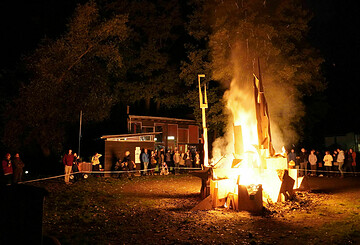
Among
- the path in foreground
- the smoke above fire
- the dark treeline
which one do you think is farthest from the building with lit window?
the path in foreground

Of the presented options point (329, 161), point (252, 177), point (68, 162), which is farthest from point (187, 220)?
point (329, 161)

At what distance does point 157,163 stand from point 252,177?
12769 millimetres

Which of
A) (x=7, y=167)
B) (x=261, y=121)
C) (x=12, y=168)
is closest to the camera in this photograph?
(x=261, y=121)

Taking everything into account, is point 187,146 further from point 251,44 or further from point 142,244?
point 142,244

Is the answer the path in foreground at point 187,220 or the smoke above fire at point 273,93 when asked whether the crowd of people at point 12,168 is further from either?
the smoke above fire at point 273,93

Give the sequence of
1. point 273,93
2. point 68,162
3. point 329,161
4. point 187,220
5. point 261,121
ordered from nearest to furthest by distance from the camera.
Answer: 1. point 187,220
2. point 261,121
3. point 68,162
4. point 329,161
5. point 273,93

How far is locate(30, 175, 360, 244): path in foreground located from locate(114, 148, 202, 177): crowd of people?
7990mm

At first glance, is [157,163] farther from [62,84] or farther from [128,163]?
[62,84]

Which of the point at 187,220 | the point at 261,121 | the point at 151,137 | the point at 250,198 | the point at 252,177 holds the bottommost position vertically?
the point at 187,220

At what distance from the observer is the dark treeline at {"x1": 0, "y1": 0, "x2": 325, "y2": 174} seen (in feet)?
67.5

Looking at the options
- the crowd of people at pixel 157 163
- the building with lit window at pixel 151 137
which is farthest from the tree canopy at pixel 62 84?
the crowd of people at pixel 157 163

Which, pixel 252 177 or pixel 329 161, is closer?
pixel 252 177

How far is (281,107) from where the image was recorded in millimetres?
24688

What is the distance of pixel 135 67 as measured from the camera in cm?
3341
